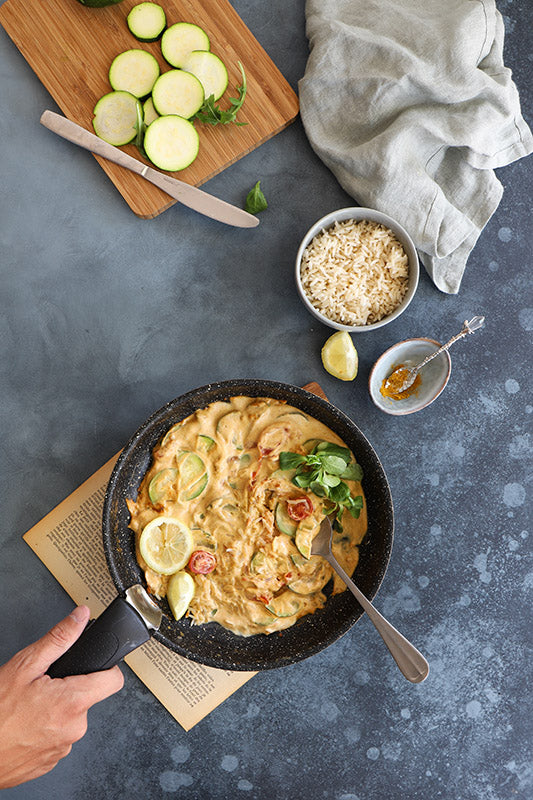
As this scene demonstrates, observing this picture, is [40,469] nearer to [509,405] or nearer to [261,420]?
[261,420]

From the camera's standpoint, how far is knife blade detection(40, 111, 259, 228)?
244cm

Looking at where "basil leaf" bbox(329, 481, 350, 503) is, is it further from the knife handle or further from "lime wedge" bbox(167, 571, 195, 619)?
the knife handle

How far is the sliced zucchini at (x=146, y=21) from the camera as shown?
2.47 metres

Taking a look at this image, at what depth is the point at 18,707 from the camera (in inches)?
78.9

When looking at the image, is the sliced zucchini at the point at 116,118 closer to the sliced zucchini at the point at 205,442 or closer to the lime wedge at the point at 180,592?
the sliced zucchini at the point at 205,442

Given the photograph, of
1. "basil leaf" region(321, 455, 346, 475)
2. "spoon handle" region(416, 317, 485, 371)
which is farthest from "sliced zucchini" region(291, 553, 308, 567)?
"spoon handle" region(416, 317, 485, 371)

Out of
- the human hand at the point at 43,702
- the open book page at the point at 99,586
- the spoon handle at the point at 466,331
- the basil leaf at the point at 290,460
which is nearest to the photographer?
the human hand at the point at 43,702

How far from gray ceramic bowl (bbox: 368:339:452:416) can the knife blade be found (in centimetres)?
72

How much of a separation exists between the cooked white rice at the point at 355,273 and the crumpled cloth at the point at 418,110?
14 centimetres

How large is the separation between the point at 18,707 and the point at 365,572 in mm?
1204

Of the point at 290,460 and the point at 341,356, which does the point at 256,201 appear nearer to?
the point at 341,356

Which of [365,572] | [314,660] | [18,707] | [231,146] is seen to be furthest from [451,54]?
[18,707]

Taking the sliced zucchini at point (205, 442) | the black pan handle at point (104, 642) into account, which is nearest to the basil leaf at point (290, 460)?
the sliced zucchini at point (205, 442)

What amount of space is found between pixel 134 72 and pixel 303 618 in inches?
84.0
